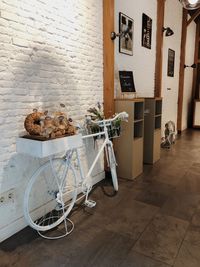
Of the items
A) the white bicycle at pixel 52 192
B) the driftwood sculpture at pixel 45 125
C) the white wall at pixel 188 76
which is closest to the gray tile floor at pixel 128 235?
the white bicycle at pixel 52 192

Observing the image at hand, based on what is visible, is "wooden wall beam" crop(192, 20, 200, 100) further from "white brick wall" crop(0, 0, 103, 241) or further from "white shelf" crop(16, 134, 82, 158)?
"white shelf" crop(16, 134, 82, 158)

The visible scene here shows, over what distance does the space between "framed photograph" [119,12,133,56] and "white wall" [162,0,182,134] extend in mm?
1944

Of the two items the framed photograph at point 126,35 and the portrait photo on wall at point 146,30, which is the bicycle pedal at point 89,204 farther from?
the portrait photo on wall at point 146,30

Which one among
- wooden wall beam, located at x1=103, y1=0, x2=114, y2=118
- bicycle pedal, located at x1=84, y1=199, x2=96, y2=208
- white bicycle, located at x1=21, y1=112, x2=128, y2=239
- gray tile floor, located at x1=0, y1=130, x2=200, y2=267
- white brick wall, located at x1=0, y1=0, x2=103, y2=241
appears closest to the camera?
gray tile floor, located at x1=0, y1=130, x2=200, y2=267

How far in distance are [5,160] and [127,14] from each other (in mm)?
3105

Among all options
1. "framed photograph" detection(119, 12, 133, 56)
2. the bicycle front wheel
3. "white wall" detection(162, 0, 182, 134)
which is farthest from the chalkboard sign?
"white wall" detection(162, 0, 182, 134)

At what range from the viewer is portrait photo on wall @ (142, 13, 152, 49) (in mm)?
4316

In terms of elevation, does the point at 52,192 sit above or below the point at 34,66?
below

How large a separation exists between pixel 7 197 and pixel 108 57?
226 centimetres

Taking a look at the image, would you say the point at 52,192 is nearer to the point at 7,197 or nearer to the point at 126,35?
the point at 7,197

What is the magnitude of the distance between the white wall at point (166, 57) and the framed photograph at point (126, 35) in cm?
194

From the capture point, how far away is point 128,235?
83.0 inches

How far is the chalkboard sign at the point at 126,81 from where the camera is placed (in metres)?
3.72

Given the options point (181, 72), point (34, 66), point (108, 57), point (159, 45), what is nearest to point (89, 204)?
point (34, 66)
